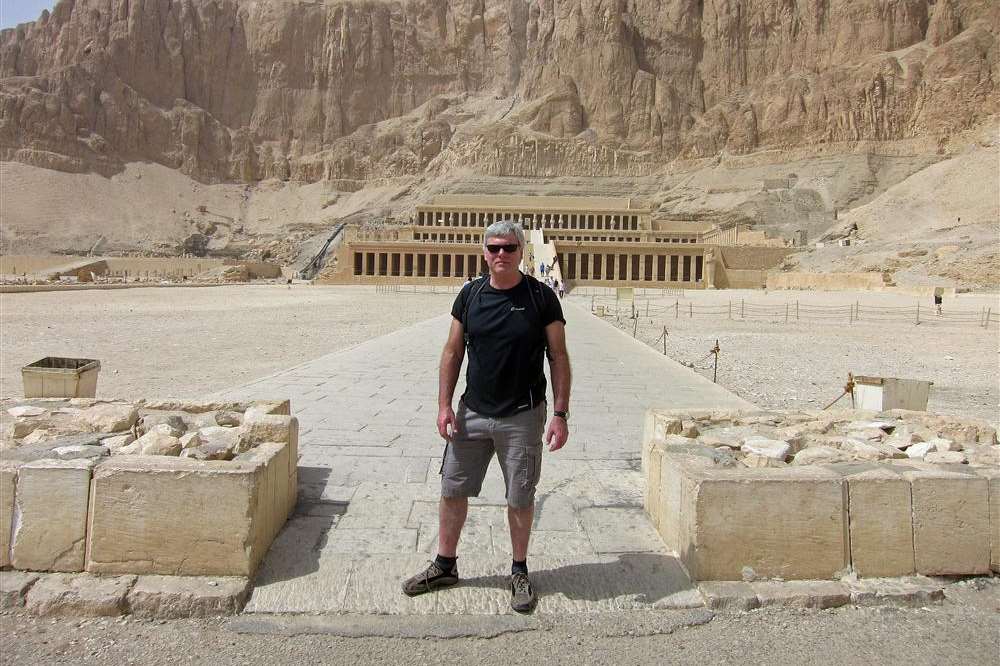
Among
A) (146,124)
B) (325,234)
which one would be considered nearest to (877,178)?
(325,234)

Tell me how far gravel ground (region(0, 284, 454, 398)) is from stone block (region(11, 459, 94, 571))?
566 centimetres

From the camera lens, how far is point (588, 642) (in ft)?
9.54

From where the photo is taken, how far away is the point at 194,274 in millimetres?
55656

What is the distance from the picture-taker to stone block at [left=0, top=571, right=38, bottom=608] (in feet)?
10.0

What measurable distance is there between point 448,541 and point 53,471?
1.88m

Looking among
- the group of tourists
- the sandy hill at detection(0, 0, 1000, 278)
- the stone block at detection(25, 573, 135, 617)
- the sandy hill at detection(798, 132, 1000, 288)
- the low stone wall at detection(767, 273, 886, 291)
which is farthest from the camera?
the sandy hill at detection(0, 0, 1000, 278)

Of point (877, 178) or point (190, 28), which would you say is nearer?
point (877, 178)

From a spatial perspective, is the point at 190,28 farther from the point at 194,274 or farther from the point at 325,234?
the point at 194,274

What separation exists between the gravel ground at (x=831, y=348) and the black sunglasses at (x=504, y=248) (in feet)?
21.5

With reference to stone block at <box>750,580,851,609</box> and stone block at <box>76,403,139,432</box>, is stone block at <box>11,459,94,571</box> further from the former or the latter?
stone block at <box>750,580,851,609</box>

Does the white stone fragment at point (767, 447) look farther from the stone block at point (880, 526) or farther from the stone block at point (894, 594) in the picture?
the stone block at point (894, 594)

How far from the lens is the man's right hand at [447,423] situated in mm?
3262

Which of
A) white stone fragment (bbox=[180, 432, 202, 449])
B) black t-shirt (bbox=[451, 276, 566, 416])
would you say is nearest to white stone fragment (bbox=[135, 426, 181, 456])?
white stone fragment (bbox=[180, 432, 202, 449])

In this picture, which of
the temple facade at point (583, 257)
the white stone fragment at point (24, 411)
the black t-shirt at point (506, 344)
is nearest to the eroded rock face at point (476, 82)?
the temple facade at point (583, 257)
